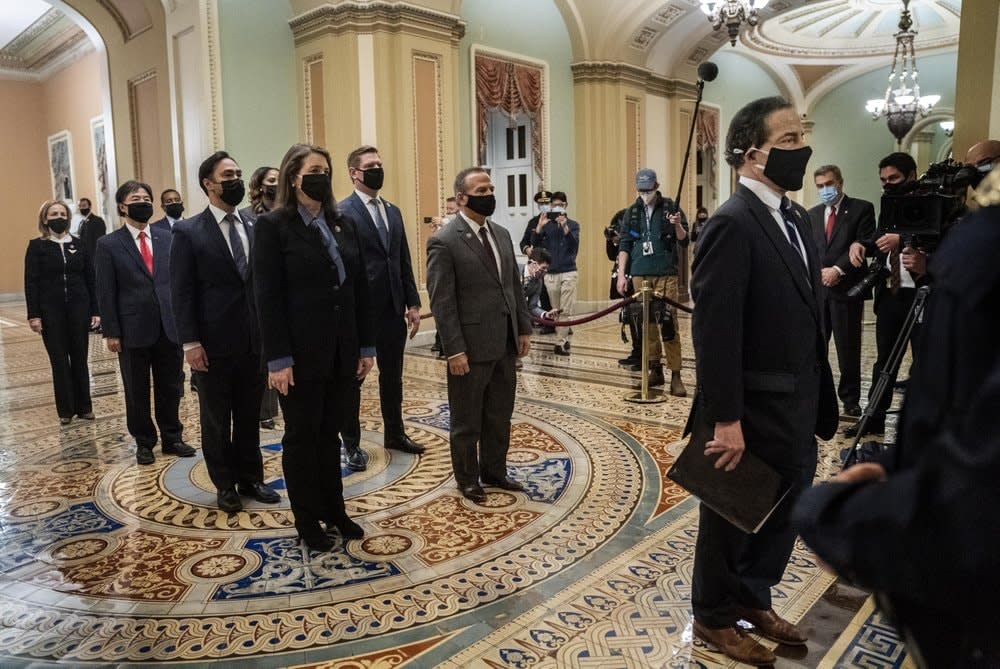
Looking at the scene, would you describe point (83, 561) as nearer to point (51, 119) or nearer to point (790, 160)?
point (790, 160)

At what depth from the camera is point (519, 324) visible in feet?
12.4

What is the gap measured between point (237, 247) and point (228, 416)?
2.85ft

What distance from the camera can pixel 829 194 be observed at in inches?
198

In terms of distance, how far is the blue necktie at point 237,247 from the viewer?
11.9ft

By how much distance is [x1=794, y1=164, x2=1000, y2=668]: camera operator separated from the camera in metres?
0.82

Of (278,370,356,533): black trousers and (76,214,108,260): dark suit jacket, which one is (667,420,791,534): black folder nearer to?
(278,370,356,533): black trousers

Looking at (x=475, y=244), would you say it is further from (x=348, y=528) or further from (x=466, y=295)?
(x=348, y=528)

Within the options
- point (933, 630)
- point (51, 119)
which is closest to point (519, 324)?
point (933, 630)

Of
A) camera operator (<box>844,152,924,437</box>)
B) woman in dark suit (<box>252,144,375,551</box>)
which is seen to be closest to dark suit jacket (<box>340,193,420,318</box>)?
woman in dark suit (<box>252,144,375,551</box>)

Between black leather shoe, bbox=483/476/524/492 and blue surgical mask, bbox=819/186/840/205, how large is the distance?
2.97 meters

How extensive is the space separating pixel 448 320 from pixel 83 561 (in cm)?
193

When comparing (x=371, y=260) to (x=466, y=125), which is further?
(x=466, y=125)

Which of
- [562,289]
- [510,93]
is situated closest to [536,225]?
[562,289]

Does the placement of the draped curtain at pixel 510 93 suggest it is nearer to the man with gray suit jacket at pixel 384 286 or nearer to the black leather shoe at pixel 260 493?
the man with gray suit jacket at pixel 384 286
